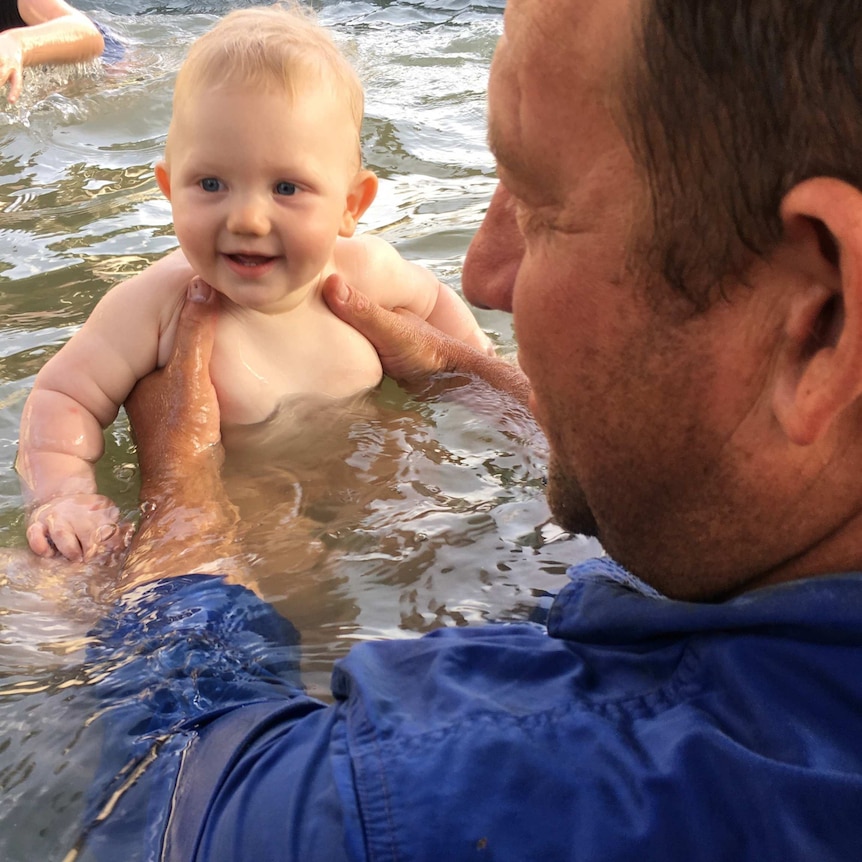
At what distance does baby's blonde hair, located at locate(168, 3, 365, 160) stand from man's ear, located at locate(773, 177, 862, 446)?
164 centimetres

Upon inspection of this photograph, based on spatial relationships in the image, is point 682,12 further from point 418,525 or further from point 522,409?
point 522,409

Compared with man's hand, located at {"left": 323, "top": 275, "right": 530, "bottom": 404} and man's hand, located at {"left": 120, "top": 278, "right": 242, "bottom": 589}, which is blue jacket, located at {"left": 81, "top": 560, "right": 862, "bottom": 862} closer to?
man's hand, located at {"left": 120, "top": 278, "right": 242, "bottom": 589}

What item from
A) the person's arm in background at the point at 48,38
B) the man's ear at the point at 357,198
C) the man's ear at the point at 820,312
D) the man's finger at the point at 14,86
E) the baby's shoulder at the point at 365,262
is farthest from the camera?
the person's arm in background at the point at 48,38

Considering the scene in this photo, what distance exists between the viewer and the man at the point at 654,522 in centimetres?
92

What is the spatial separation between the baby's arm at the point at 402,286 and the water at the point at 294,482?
0.26 meters

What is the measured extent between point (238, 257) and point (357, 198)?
412mm

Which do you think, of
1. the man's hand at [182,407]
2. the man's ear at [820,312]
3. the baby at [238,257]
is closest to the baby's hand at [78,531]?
the baby at [238,257]

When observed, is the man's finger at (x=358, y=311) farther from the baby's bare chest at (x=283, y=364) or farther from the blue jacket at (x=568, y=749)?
the blue jacket at (x=568, y=749)

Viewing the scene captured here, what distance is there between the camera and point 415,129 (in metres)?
5.39

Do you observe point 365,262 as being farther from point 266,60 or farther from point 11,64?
point 11,64

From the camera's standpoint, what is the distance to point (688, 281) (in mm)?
1044

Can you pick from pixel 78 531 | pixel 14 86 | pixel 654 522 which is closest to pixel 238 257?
pixel 78 531

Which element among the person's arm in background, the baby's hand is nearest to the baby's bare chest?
the baby's hand

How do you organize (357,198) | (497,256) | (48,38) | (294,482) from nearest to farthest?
(497,256) → (294,482) → (357,198) → (48,38)
